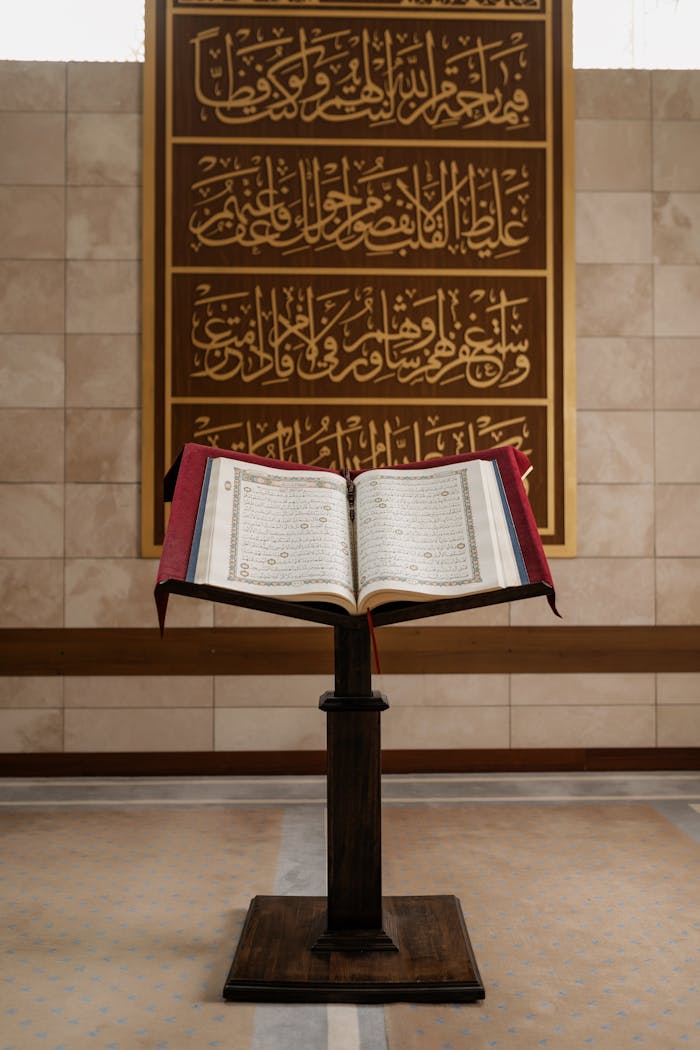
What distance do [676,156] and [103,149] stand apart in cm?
251

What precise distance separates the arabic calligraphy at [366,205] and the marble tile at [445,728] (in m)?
1.97

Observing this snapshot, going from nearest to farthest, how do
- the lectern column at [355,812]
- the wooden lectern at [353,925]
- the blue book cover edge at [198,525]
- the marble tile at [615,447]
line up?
the blue book cover edge at [198,525] < the wooden lectern at [353,925] < the lectern column at [355,812] < the marble tile at [615,447]

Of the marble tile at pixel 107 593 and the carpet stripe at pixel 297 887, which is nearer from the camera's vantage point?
the carpet stripe at pixel 297 887

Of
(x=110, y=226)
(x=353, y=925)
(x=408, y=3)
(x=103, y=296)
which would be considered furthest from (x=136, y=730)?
(x=408, y=3)

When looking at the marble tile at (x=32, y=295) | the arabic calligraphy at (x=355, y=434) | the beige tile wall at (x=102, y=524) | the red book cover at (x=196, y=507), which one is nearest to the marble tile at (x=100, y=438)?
the beige tile wall at (x=102, y=524)

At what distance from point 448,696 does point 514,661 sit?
0.33 metres

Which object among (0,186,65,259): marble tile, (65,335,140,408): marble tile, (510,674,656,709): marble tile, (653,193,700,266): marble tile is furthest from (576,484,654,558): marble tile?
(0,186,65,259): marble tile

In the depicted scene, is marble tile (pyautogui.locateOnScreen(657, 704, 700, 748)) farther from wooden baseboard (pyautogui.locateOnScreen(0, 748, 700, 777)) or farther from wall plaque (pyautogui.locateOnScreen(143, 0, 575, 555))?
wall plaque (pyautogui.locateOnScreen(143, 0, 575, 555))

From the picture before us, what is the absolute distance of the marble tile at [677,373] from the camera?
3.95 metres

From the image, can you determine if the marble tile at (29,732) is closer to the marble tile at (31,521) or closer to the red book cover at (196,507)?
the marble tile at (31,521)

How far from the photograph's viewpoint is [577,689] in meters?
3.89

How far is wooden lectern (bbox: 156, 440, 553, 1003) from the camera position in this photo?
189cm

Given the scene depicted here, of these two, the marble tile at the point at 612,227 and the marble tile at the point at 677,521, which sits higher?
the marble tile at the point at 612,227

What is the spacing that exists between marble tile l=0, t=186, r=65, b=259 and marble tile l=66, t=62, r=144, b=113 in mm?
382
